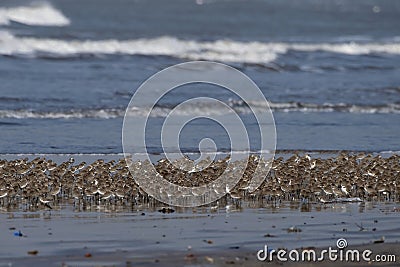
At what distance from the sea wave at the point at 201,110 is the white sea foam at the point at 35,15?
928 inches

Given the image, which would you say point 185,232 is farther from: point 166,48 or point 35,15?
point 35,15

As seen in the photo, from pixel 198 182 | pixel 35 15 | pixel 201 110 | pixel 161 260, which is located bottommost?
pixel 161 260

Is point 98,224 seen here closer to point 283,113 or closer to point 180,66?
point 283,113

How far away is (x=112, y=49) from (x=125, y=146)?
58.5ft

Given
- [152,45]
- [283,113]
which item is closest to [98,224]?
[283,113]

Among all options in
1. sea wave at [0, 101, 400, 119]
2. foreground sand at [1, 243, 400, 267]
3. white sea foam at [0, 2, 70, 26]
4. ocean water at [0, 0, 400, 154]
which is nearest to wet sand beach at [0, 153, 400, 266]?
foreground sand at [1, 243, 400, 267]

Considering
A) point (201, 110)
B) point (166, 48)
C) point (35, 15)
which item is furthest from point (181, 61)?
point (35, 15)

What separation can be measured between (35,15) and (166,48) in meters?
14.7

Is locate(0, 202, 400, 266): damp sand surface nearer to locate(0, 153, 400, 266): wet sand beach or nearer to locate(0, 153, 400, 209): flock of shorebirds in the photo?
locate(0, 153, 400, 266): wet sand beach

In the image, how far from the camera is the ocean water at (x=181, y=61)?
17.4m

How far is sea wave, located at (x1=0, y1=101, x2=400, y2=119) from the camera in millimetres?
19156

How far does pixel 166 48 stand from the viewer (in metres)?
35.3

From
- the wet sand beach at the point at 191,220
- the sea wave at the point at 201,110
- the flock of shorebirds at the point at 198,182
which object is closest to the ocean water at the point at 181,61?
the sea wave at the point at 201,110

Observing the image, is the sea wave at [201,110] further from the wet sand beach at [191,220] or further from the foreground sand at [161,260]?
the foreground sand at [161,260]
